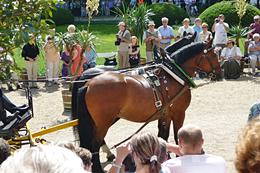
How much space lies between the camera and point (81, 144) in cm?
852

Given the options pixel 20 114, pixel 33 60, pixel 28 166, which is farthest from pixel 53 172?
pixel 33 60

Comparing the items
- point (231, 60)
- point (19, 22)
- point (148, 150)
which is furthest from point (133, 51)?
point (148, 150)

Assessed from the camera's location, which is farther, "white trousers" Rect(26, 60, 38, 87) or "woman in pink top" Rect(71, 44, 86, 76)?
"white trousers" Rect(26, 60, 38, 87)

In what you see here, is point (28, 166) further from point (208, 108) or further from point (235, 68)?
point (235, 68)

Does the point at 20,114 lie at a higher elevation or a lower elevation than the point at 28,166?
lower

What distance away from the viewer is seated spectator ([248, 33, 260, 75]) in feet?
61.8

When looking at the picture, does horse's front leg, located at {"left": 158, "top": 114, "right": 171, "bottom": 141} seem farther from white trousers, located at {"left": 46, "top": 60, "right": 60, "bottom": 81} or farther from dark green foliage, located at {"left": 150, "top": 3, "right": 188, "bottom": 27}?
dark green foliage, located at {"left": 150, "top": 3, "right": 188, "bottom": 27}

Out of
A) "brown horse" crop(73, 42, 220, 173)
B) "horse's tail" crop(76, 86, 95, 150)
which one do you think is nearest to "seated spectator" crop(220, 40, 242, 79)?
"brown horse" crop(73, 42, 220, 173)

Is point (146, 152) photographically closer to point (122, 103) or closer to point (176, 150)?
point (176, 150)

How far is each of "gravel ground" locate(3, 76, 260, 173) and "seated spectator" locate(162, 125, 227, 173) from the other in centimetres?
361

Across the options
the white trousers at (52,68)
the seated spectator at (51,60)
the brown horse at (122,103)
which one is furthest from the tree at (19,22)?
the white trousers at (52,68)

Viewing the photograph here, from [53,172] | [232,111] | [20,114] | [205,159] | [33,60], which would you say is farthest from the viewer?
[33,60]

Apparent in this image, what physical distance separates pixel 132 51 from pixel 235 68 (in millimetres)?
3194

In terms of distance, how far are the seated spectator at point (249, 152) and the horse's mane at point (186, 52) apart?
693cm
